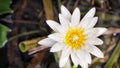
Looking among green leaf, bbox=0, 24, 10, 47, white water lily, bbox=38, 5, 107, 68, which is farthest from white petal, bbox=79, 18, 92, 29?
green leaf, bbox=0, 24, 10, 47

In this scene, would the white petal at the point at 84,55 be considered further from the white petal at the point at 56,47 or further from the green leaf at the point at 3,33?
the green leaf at the point at 3,33

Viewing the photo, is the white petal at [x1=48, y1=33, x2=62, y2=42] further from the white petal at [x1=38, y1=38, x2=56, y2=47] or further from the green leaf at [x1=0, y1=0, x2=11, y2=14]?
the green leaf at [x1=0, y1=0, x2=11, y2=14]

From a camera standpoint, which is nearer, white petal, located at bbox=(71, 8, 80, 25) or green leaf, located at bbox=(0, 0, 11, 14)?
white petal, located at bbox=(71, 8, 80, 25)

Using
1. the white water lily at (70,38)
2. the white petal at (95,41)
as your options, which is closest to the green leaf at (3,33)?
the white water lily at (70,38)

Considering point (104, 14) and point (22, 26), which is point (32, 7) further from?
point (104, 14)

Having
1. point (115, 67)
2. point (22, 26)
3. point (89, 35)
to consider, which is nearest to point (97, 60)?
point (115, 67)
